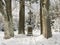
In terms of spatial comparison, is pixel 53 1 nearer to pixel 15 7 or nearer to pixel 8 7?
pixel 15 7

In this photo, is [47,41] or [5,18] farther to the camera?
[5,18]

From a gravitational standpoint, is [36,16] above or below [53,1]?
below

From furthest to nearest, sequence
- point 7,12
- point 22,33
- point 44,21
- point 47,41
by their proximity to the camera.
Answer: point 22,33 → point 7,12 → point 44,21 → point 47,41

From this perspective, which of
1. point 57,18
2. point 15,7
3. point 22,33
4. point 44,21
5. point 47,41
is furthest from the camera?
point 15,7

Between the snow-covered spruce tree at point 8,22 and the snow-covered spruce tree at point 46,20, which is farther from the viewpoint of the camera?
the snow-covered spruce tree at point 8,22

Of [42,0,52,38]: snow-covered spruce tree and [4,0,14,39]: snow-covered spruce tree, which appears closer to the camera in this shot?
[42,0,52,38]: snow-covered spruce tree

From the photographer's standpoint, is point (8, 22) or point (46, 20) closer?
point (46, 20)

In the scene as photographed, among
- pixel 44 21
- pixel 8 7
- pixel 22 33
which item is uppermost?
pixel 8 7

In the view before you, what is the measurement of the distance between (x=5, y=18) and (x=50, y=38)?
10.7 ft

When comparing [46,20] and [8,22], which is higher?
[46,20]

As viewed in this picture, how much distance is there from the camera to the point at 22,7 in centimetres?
1584

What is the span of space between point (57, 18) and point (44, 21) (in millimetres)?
14105

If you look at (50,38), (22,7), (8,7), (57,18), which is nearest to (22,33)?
(22,7)

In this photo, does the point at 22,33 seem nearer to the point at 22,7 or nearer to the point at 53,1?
the point at 22,7
